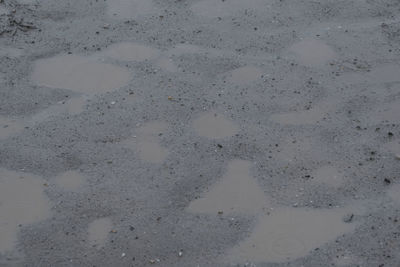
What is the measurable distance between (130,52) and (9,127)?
3.94 ft

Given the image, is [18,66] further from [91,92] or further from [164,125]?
[164,125]

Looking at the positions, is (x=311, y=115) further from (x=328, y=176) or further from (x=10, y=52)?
(x=10, y=52)

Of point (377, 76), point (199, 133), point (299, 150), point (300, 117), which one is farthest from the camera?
point (377, 76)

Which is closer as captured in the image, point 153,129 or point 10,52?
point 153,129

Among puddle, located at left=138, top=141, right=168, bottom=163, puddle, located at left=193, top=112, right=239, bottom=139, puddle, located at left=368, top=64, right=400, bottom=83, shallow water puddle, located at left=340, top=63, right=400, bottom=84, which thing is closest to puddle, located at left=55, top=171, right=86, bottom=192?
puddle, located at left=138, top=141, right=168, bottom=163

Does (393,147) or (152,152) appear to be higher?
(393,147)

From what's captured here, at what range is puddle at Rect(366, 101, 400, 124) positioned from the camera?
4.01 metres

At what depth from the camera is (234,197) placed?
11.4 ft

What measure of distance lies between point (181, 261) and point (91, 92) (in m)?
1.71

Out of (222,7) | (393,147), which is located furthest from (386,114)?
(222,7)

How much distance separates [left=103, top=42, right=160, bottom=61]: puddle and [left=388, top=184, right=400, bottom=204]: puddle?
84.4 inches

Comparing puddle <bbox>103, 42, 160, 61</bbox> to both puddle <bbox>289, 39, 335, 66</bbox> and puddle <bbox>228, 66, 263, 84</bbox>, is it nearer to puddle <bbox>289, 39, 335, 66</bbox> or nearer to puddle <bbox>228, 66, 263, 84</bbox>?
puddle <bbox>228, 66, 263, 84</bbox>

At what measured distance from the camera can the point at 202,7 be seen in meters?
5.19

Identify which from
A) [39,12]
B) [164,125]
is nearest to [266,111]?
[164,125]
